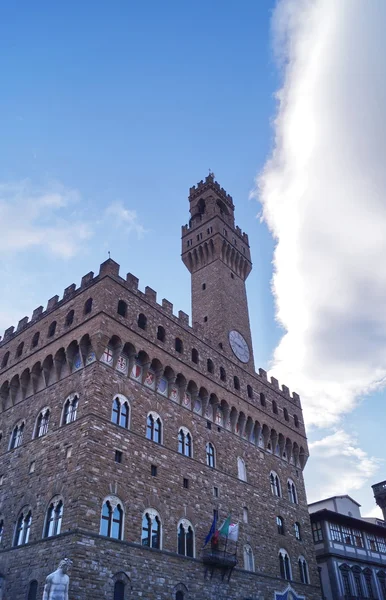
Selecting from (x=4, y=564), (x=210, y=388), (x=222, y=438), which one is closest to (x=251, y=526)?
(x=222, y=438)

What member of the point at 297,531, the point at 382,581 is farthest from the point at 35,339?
the point at 382,581

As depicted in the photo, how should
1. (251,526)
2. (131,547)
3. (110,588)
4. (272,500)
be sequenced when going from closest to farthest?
(110,588) < (131,547) < (251,526) < (272,500)

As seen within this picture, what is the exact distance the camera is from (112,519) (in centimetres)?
2084

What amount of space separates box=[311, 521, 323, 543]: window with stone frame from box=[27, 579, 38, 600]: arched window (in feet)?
78.9

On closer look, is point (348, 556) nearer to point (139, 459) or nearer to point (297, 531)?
point (297, 531)

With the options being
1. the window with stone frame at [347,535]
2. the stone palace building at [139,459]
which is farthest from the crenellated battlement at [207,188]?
the window with stone frame at [347,535]

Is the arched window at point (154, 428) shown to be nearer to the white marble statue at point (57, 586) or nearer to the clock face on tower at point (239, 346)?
the white marble statue at point (57, 586)

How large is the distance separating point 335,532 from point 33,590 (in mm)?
25365

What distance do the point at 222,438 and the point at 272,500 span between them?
5830 millimetres

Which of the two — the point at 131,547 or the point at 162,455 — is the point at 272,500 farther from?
the point at 131,547

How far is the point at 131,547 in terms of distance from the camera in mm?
20891

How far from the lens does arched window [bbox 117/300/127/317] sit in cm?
2562

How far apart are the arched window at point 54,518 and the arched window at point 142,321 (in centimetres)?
945

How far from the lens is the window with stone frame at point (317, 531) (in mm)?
A: 37062
